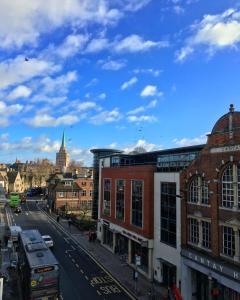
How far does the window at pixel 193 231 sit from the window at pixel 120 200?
→ 15040 mm

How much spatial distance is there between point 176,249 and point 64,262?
49.6 ft

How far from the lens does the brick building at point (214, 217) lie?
24.6m

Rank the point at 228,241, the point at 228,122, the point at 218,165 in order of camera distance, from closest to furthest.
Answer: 1. the point at 228,241
2. the point at 228,122
3. the point at 218,165

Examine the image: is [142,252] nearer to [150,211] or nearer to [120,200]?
[150,211]

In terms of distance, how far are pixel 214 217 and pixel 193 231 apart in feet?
11.7

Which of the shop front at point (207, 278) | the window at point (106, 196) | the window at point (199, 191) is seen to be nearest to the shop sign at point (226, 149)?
the window at point (199, 191)

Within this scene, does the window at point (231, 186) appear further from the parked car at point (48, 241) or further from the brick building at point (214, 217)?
the parked car at point (48, 241)

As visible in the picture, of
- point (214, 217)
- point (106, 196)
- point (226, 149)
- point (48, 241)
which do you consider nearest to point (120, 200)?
point (106, 196)

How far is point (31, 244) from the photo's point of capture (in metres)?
27.4

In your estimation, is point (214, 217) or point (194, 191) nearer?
point (214, 217)

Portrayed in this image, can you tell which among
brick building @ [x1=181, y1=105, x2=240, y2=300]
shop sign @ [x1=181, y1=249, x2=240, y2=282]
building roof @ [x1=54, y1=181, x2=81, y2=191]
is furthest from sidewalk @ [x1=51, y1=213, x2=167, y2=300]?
building roof @ [x1=54, y1=181, x2=81, y2=191]

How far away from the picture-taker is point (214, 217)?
1042 inches

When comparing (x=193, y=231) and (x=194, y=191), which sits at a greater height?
(x=194, y=191)

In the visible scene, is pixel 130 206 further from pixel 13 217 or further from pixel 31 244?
pixel 13 217
